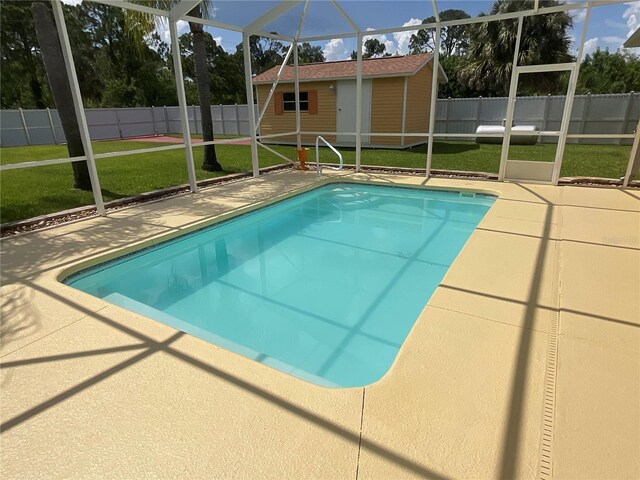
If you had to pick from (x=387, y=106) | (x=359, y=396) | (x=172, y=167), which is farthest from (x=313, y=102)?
(x=359, y=396)

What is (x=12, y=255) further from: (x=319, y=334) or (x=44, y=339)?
(x=319, y=334)

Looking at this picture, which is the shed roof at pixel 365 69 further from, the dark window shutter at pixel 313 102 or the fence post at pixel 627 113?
the fence post at pixel 627 113

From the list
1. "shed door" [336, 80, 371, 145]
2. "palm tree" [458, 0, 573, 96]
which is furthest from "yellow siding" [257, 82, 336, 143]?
"palm tree" [458, 0, 573, 96]

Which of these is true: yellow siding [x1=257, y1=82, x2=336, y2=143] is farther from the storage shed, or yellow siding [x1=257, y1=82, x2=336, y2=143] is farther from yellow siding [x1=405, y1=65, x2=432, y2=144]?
yellow siding [x1=405, y1=65, x2=432, y2=144]

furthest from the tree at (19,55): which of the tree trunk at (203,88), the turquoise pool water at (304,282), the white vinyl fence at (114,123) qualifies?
the turquoise pool water at (304,282)

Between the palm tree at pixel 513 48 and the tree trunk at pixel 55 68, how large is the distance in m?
15.8

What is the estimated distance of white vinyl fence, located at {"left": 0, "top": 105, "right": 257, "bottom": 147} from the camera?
1769 cm

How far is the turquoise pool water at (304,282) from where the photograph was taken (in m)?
3.26

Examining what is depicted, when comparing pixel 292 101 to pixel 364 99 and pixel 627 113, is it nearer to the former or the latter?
pixel 364 99

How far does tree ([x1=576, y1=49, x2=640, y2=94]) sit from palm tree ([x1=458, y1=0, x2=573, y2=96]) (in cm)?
886

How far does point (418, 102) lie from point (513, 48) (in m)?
5.78

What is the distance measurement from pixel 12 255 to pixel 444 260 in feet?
16.9

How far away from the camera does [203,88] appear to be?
970cm

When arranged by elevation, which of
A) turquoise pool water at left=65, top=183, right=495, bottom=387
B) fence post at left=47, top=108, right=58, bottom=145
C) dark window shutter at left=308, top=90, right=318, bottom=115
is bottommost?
turquoise pool water at left=65, top=183, right=495, bottom=387
